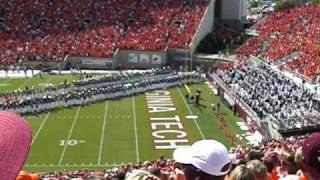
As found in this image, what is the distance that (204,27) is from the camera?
43562 millimetres

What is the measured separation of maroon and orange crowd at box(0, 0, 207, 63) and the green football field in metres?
11.1

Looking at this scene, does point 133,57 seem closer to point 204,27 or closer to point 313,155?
point 204,27

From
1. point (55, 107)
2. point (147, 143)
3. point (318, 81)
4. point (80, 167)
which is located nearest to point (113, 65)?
point (55, 107)

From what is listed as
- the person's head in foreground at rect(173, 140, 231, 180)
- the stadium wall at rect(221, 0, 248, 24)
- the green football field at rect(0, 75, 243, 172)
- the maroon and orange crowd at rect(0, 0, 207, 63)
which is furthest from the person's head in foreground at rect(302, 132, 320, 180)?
the stadium wall at rect(221, 0, 248, 24)

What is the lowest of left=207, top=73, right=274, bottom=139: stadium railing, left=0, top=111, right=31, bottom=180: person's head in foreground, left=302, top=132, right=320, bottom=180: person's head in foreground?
left=207, top=73, right=274, bottom=139: stadium railing

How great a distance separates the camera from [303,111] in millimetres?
21094

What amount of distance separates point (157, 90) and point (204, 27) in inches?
521

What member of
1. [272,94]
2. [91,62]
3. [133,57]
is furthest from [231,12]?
[272,94]

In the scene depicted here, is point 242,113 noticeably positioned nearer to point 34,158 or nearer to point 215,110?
point 215,110

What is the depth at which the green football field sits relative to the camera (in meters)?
18.2

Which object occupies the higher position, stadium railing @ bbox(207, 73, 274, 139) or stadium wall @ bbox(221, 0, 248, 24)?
stadium wall @ bbox(221, 0, 248, 24)

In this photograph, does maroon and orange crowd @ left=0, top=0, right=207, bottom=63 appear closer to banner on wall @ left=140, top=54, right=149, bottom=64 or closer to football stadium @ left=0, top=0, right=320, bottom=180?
football stadium @ left=0, top=0, right=320, bottom=180

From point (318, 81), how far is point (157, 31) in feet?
57.7

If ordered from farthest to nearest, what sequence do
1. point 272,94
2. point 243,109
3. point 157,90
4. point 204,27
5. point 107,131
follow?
point 204,27
point 157,90
point 272,94
point 243,109
point 107,131
